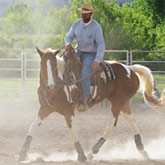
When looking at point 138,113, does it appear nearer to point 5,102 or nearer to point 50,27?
point 5,102

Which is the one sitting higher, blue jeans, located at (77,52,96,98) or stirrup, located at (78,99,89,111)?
blue jeans, located at (77,52,96,98)

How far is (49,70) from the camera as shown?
21.9ft

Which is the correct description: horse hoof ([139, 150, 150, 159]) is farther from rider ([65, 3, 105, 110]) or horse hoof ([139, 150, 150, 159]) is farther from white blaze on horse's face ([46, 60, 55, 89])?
white blaze on horse's face ([46, 60, 55, 89])

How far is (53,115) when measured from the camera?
38.3 ft

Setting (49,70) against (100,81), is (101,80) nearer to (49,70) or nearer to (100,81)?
(100,81)

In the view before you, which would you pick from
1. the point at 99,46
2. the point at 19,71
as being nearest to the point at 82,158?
the point at 99,46

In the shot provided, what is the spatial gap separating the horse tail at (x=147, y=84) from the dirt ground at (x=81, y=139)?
625 millimetres

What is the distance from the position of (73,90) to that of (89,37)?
72 cm

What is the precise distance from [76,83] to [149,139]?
2160 mm

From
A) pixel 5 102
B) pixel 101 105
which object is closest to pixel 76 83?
pixel 101 105

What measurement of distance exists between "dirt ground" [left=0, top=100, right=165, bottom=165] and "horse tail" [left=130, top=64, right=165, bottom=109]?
0.62m

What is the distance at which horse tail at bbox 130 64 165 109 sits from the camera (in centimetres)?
813

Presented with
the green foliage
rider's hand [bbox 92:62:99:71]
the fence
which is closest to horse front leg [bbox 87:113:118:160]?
rider's hand [bbox 92:62:99:71]

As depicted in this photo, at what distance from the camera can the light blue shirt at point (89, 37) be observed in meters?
7.23
